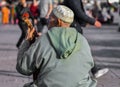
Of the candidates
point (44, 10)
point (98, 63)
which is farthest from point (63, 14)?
point (44, 10)

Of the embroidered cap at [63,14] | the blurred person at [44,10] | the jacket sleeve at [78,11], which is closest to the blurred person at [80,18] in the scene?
the jacket sleeve at [78,11]

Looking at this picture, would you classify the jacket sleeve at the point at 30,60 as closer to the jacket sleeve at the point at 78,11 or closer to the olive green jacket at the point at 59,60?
the olive green jacket at the point at 59,60

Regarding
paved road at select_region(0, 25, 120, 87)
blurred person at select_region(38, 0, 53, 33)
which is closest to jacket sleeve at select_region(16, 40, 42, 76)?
paved road at select_region(0, 25, 120, 87)

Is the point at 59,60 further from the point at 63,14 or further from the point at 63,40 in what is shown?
the point at 63,14

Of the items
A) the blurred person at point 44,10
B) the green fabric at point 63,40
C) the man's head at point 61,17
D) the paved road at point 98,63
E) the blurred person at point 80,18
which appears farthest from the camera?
the blurred person at point 44,10

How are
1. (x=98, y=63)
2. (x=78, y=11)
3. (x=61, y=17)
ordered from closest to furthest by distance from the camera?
1. (x=61, y=17)
2. (x=78, y=11)
3. (x=98, y=63)

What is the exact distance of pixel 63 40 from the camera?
14.6 feet

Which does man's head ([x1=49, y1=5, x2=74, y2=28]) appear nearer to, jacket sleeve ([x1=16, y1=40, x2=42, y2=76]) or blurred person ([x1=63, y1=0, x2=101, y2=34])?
jacket sleeve ([x1=16, y1=40, x2=42, y2=76])

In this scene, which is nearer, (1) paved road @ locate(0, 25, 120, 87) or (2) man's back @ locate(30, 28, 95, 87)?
(2) man's back @ locate(30, 28, 95, 87)

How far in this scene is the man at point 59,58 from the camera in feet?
14.5

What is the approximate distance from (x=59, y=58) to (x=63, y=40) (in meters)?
0.15

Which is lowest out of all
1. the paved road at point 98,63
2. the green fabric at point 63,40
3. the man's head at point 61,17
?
the paved road at point 98,63

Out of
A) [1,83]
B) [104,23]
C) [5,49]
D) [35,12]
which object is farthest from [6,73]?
[104,23]

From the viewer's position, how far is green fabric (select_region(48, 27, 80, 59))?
14.5ft
